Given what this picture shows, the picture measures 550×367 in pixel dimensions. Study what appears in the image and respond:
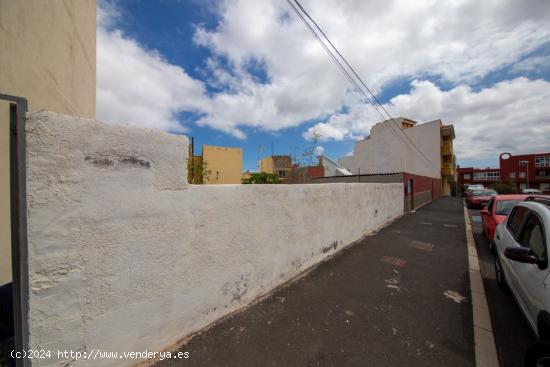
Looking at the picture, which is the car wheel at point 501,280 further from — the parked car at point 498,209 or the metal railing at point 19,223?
the metal railing at point 19,223

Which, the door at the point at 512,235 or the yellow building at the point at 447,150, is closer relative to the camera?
the door at the point at 512,235

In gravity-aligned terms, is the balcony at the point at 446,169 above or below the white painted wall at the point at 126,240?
above

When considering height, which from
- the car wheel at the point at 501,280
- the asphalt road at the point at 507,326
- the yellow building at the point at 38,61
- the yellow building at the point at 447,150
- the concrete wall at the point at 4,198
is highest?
the yellow building at the point at 447,150

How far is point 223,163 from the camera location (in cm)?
2077

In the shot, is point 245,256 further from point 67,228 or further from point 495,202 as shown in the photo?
point 495,202

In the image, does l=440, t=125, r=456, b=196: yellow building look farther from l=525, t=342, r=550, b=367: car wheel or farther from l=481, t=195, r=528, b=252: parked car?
Result: l=525, t=342, r=550, b=367: car wheel

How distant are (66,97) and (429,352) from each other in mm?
6502

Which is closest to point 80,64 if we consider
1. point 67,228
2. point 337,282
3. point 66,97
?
point 66,97

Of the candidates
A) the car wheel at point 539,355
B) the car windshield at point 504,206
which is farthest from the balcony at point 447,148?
the car wheel at point 539,355

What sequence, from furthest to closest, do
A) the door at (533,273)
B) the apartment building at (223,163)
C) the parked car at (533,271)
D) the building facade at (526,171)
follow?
the building facade at (526,171) < the apartment building at (223,163) < the door at (533,273) < the parked car at (533,271)

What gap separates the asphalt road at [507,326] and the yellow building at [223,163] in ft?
61.4

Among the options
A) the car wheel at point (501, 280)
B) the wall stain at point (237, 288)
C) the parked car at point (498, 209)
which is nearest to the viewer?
the wall stain at point (237, 288)

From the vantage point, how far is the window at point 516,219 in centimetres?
313

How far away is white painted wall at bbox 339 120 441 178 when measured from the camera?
2658 centimetres
